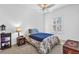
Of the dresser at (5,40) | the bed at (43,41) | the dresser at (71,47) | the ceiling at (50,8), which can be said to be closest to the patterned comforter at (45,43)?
the bed at (43,41)

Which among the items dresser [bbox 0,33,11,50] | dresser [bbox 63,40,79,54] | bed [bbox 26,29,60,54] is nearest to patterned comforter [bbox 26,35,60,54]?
bed [bbox 26,29,60,54]

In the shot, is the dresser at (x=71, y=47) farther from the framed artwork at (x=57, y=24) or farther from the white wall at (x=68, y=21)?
the framed artwork at (x=57, y=24)

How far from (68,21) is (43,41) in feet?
1.16

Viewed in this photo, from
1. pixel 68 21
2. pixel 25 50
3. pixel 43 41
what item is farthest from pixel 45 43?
pixel 68 21

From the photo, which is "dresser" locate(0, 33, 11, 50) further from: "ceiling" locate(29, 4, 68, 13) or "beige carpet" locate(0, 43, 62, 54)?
"ceiling" locate(29, 4, 68, 13)

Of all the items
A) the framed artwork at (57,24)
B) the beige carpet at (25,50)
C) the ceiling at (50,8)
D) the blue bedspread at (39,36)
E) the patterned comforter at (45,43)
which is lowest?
the beige carpet at (25,50)

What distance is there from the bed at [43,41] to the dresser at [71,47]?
99mm

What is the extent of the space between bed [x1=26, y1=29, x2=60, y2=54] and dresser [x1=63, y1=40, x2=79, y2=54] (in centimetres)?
10

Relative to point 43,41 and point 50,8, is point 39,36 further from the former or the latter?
point 50,8

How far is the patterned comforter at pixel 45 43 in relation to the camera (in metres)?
1.18

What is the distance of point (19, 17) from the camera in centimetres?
117

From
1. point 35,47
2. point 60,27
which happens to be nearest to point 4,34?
point 35,47

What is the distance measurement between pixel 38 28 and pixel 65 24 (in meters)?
0.30

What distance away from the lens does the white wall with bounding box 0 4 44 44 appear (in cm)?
113
